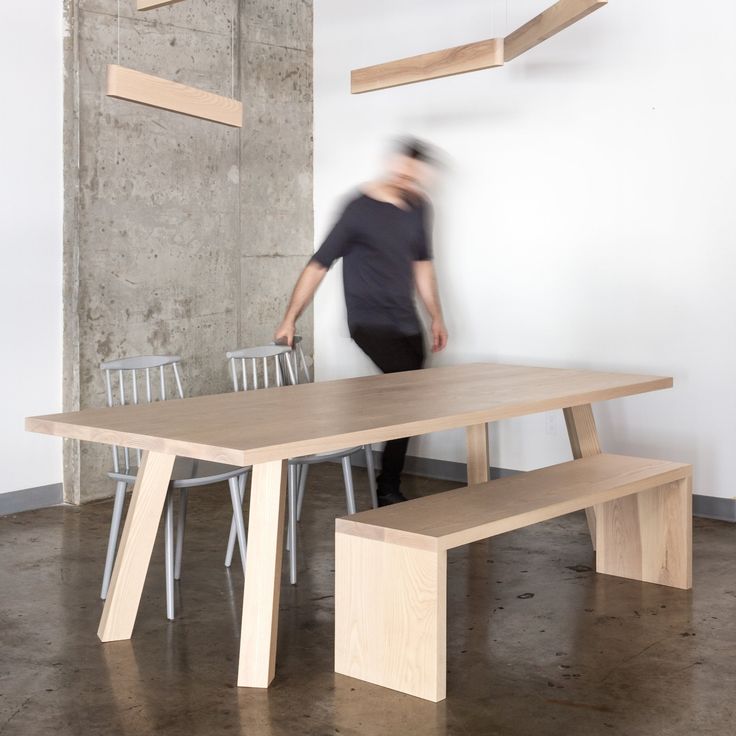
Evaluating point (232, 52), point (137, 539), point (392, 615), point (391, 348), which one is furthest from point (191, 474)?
point (232, 52)

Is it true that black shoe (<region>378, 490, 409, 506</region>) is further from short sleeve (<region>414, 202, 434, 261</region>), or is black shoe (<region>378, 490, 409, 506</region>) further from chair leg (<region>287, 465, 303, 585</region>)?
short sleeve (<region>414, 202, 434, 261</region>)

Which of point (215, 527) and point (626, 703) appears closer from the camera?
point (626, 703)

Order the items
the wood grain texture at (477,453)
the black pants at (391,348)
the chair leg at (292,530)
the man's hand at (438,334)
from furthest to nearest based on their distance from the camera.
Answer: the man's hand at (438,334)
the black pants at (391,348)
the wood grain texture at (477,453)
the chair leg at (292,530)

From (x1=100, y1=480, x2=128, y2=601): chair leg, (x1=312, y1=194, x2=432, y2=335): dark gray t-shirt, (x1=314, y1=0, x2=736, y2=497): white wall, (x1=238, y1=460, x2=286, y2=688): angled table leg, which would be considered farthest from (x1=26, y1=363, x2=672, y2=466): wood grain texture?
(x1=314, y1=0, x2=736, y2=497): white wall

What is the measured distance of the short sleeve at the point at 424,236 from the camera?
5316mm

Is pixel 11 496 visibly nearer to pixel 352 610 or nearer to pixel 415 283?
pixel 415 283

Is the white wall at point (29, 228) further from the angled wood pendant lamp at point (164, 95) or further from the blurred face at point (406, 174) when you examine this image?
the blurred face at point (406, 174)

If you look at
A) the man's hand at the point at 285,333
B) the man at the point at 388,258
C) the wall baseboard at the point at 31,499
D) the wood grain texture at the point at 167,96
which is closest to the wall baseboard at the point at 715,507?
the man at the point at 388,258

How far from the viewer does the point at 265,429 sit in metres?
3.06

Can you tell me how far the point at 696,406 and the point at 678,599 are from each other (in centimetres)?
170

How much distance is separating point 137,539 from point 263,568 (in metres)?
0.58

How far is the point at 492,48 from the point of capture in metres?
4.51

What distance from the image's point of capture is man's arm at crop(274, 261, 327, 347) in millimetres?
4469

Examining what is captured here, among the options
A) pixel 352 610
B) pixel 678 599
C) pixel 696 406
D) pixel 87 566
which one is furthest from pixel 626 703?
pixel 696 406
